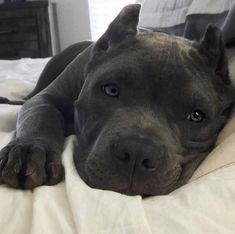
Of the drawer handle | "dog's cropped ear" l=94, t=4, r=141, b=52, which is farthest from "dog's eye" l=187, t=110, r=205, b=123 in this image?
the drawer handle

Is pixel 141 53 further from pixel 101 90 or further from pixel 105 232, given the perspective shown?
pixel 105 232

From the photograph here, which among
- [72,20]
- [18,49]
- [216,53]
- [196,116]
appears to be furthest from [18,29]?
[196,116]

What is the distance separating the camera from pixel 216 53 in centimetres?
119

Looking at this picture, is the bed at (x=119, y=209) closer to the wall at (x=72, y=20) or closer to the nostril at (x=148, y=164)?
the nostril at (x=148, y=164)

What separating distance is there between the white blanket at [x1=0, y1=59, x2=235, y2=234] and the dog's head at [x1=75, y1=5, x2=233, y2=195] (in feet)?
0.20

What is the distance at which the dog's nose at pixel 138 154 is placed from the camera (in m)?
0.86

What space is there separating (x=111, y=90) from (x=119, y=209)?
1.35 feet

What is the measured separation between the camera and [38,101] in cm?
140

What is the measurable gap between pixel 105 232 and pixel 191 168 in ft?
→ 1.22

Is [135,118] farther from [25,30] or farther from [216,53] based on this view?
[25,30]

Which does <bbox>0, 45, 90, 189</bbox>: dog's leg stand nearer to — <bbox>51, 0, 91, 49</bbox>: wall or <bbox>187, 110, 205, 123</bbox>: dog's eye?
<bbox>187, 110, 205, 123</bbox>: dog's eye

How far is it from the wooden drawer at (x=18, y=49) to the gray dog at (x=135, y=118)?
261cm

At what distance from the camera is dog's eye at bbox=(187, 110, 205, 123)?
1063mm

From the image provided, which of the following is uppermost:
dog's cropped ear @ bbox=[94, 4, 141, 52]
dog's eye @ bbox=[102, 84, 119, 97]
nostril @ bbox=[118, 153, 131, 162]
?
dog's cropped ear @ bbox=[94, 4, 141, 52]
